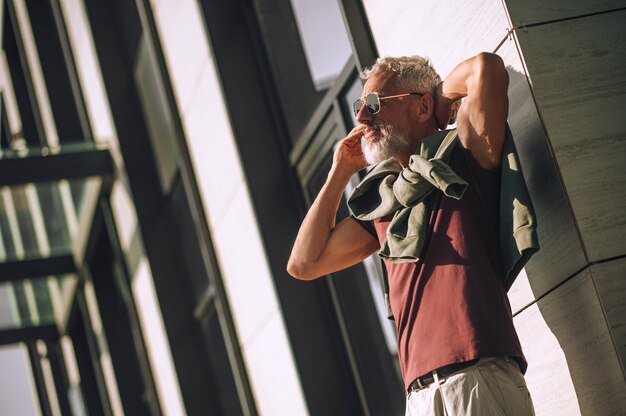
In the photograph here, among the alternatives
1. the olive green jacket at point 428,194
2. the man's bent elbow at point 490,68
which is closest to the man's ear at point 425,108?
the olive green jacket at point 428,194

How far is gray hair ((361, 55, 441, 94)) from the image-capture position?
3053 mm

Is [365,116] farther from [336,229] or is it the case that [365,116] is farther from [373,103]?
[336,229]

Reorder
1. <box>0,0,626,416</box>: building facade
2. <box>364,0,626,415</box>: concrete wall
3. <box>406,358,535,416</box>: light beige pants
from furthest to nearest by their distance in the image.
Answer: <box>0,0,626,416</box>: building facade < <box>364,0,626,415</box>: concrete wall < <box>406,358,535,416</box>: light beige pants

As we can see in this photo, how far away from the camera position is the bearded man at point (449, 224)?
2639 mm

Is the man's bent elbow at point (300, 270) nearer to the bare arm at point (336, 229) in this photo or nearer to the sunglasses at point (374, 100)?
the bare arm at point (336, 229)

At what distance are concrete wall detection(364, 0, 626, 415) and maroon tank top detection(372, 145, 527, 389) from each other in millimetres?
207

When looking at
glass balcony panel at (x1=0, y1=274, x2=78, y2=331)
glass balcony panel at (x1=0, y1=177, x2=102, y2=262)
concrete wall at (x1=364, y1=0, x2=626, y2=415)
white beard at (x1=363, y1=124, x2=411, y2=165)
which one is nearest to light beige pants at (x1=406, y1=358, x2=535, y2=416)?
concrete wall at (x1=364, y1=0, x2=626, y2=415)

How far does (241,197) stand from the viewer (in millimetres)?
6504

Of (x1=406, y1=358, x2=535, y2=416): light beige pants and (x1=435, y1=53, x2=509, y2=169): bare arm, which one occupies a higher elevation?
(x1=435, y1=53, x2=509, y2=169): bare arm

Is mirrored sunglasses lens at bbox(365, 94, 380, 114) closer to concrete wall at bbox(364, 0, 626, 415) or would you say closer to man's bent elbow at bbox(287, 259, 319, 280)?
concrete wall at bbox(364, 0, 626, 415)

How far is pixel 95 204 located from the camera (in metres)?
10.9

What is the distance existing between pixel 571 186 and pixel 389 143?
0.57 metres

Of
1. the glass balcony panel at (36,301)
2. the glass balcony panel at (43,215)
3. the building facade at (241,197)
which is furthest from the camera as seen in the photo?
the glass balcony panel at (36,301)

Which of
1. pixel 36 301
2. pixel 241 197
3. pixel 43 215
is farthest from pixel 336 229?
pixel 36 301
